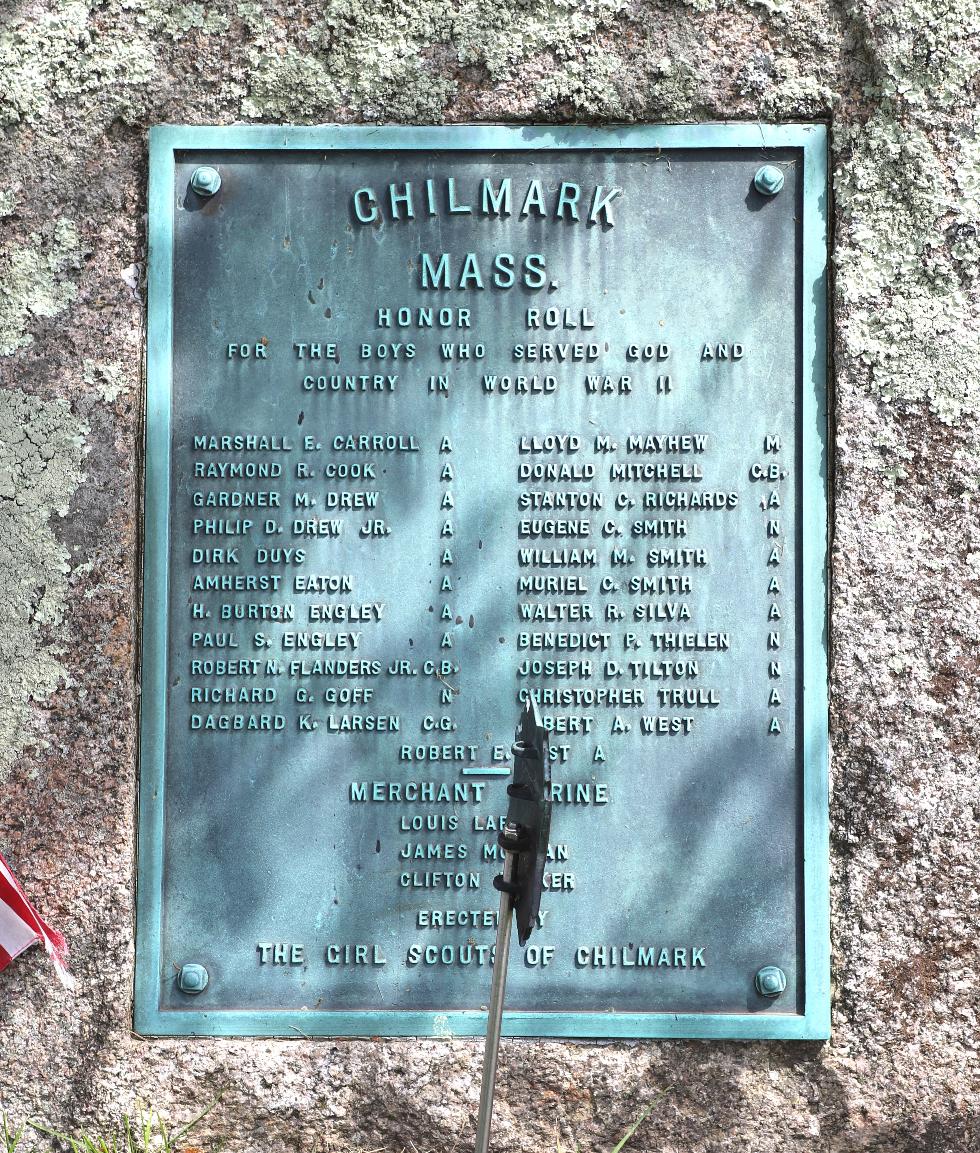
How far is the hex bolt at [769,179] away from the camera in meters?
2.58

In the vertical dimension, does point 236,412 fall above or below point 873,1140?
above

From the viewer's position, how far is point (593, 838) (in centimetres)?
255

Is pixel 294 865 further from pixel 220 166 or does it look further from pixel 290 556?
pixel 220 166

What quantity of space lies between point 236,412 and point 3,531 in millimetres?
661

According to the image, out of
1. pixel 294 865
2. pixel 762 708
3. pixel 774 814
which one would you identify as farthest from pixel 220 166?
pixel 774 814

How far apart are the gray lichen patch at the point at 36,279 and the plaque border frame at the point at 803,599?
0.22 metres

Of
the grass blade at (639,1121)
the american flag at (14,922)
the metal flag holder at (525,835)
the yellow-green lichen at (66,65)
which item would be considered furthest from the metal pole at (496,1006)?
the yellow-green lichen at (66,65)

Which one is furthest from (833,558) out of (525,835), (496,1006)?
(496,1006)

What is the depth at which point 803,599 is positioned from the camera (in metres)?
2.57

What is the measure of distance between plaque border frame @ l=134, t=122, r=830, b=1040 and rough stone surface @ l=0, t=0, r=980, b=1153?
2.0 inches

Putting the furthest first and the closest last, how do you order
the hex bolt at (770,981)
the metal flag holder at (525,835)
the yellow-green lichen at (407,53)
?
1. the yellow-green lichen at (407,53)
2. the hex bolt at (770,981)
3. the metal flag holder at (525,835)

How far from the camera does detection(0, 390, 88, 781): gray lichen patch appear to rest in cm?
260

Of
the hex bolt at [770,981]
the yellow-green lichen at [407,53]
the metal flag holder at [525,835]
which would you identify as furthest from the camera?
the yellow-green lichen at [407,53]

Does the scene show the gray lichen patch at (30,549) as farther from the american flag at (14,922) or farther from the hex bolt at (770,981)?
the hex bolt at (770,981)
